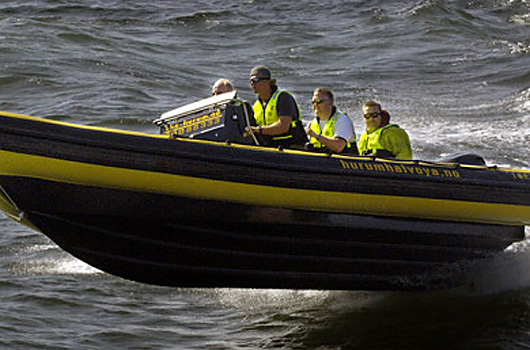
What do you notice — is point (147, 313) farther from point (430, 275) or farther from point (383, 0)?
point (383, 0)

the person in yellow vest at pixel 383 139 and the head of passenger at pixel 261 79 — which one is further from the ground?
the head of passenger at pixel 261 79

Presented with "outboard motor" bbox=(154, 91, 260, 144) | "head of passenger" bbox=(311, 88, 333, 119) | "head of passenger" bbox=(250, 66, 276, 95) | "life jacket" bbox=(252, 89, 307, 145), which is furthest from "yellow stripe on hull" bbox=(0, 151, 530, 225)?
"head of passenger" bbox=(250, 66, 276, 95)

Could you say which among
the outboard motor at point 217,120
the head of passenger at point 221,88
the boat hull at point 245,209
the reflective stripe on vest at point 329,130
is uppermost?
the head of passenger at point 221,88

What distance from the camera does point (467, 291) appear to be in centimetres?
691

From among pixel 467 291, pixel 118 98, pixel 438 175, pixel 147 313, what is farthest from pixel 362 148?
pixel 118 98

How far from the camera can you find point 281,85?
518 inches

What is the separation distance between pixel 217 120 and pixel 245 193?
497 mm

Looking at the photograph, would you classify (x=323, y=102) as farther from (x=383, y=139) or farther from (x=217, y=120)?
(x=217, y=120)

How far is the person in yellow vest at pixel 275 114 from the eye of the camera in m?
5.92

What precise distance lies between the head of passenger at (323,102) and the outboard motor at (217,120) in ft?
1.60

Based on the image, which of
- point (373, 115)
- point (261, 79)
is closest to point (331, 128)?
point (373, 115)

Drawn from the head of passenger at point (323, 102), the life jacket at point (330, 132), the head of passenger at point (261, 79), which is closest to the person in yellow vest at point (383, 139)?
the life jacket at point (330, 132)

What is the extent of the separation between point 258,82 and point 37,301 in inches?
86.3

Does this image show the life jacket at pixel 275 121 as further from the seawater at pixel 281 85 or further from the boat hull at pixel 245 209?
the seawater at pixel 281 85
